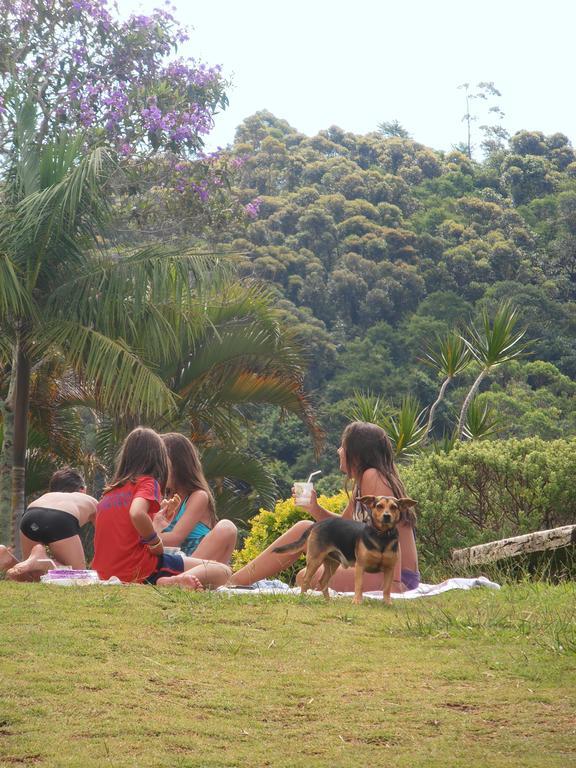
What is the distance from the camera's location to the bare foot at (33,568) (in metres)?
6.26

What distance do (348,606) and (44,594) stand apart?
1.53 metres

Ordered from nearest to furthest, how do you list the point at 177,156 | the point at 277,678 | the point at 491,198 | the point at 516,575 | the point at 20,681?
the point at 20,681, the point at 277,678, the point at 516,575, the point at 177,156, the point at 491,198

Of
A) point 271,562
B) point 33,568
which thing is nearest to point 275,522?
point 271,562

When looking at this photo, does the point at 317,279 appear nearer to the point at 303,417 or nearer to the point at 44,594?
the point at 303,417

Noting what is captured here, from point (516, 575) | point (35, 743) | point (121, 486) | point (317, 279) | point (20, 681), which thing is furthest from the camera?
point (317, 279)

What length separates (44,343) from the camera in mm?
9945

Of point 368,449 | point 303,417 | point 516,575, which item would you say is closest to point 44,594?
point 368,449

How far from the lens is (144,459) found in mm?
6051

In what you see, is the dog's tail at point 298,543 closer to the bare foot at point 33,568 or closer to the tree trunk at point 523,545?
the bare foot at point 33,568

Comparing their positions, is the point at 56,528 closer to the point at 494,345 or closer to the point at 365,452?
the point at 365,452

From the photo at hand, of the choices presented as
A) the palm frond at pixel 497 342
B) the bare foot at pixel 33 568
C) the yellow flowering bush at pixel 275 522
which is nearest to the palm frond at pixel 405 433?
the palm frond at pixel 497 342

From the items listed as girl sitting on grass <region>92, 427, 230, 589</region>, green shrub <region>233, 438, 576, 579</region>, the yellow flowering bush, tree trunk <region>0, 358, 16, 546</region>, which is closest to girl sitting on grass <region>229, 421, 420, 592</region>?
girl sitting on grass <region>92, 427, 230, 589</region>

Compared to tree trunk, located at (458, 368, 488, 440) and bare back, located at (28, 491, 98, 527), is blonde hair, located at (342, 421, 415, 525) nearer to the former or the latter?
bare back, located at (28, 491, 98, 527)

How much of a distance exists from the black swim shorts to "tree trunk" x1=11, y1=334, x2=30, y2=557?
402 cm
